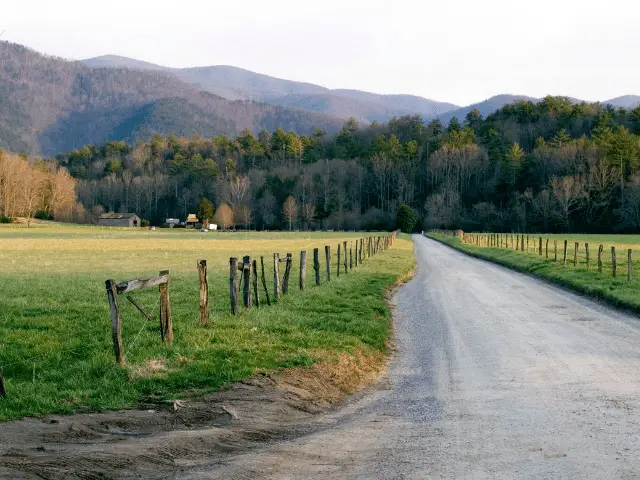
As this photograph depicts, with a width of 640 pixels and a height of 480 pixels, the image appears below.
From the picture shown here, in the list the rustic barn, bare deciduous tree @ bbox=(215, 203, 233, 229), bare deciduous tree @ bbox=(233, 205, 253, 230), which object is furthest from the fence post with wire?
the rustic barn

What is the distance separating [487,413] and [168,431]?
4.35 metres

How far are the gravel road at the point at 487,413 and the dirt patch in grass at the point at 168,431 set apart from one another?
447 mm

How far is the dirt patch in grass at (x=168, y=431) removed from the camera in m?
6.96

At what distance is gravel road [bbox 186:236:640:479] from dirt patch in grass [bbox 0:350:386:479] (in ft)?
1.47

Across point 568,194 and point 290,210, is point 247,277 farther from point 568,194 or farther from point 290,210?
point 290,210

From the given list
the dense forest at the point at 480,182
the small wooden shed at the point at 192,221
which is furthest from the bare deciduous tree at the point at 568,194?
the small wooden shed at the point at 192,221

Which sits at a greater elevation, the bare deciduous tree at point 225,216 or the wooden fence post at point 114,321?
the bare deciduous tree at point 225,216

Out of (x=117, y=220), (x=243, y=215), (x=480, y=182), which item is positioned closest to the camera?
(x=480, y=182)

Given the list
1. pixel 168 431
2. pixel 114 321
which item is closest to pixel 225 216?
pixel 114 321

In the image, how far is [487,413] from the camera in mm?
9438

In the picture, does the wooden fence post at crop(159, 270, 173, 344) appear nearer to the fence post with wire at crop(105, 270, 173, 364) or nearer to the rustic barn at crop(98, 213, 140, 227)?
the fence post with wire at crop(105, 270, 173, 364)

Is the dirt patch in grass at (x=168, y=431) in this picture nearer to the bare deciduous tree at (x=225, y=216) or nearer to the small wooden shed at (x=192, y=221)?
the bare deciduous tree at (x=225, y=216)

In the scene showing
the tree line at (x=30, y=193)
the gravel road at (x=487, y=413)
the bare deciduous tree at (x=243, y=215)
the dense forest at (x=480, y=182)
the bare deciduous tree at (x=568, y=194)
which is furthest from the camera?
the bare deciduous tree at (x=243, y=215)

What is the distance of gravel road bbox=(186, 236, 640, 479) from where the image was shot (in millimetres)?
7133
